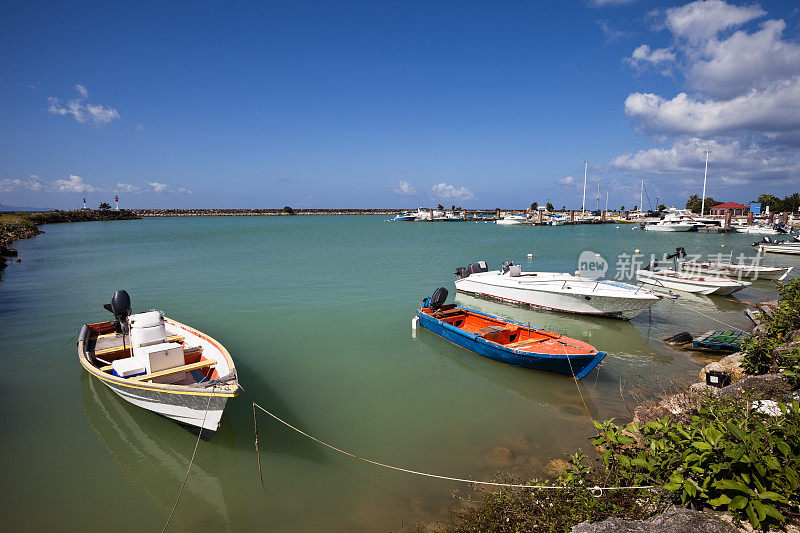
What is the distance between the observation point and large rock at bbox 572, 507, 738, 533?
348cm

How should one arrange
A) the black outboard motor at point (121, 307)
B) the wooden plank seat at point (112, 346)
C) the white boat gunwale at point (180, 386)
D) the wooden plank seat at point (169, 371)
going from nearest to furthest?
the white boat gunwale at point (180, 386) < the wooden plank seat at point (169, 371) < the wooden plank seat at point (112, 346) < the black outboard motor at point (121, 307)

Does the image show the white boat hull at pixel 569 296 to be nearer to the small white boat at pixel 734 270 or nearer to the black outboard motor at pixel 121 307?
the small white boat at pixel 734 270

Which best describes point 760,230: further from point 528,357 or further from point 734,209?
point 528,357

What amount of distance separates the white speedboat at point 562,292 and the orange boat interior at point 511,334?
17.5 feet

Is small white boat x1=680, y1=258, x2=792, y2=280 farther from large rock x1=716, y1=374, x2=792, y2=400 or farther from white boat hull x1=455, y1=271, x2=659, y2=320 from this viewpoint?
large rock x1=716, y1=374, x2=792, y2=400

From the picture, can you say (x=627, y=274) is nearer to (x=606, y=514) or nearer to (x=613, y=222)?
(x=606, y=514)

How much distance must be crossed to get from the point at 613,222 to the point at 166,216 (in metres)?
173

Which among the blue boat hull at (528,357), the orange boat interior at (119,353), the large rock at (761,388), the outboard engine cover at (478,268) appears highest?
the large rock at (761,388)

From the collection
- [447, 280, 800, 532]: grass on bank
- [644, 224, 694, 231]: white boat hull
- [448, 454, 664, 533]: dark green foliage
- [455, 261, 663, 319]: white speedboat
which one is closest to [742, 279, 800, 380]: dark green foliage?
[447, 280, 800, 532]: grass on bank

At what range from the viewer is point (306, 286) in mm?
24500

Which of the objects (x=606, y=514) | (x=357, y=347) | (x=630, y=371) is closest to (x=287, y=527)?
(x=606, y=514)

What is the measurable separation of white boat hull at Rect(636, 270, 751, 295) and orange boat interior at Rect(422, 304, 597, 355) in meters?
11.1

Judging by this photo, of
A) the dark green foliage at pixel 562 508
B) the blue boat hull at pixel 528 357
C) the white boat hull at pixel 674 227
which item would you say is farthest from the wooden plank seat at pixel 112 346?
the white boat hull at pixel 674 227

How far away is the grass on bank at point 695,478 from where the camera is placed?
136 inches
